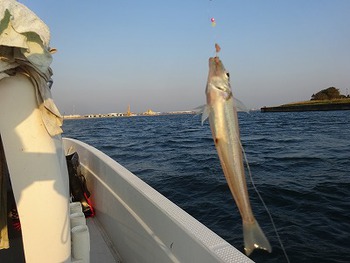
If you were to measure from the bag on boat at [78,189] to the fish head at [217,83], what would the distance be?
161 inches

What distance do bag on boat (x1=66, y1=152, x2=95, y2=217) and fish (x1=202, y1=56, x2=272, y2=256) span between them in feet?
13.4

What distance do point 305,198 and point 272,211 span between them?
1.32m

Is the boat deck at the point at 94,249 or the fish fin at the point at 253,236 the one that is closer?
the fish fin at the point at 253,236

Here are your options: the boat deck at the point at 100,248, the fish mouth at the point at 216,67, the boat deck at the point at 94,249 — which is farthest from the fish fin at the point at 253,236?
the boat deck at the point at 100,248

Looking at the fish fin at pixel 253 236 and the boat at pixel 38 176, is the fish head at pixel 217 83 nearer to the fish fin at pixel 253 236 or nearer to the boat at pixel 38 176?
the fish fin at pixel 253 236

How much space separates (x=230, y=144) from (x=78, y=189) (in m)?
4.26

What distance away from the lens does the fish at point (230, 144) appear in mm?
1428

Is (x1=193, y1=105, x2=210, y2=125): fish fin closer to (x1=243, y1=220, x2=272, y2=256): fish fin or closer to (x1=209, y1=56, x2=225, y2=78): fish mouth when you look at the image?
(x1=209, y1=56, x2=225, y2=78): fish mouth

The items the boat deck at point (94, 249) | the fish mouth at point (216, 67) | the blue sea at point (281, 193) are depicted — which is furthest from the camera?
the blue sea at point (281, 193)

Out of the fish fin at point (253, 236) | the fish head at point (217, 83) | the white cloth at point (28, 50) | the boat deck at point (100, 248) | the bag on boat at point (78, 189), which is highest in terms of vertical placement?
the white cloth at point (28, 50)

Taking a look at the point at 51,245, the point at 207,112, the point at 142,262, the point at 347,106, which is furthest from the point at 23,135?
the point at 347,106

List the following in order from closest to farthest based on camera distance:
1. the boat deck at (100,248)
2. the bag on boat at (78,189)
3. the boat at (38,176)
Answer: the boat at (38,176), the boat deck at (100,248), the bag on boat at (78,189)

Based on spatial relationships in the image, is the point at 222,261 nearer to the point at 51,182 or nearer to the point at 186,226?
the point at 186,226

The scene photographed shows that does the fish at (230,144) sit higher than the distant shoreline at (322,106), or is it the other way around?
the distant shoreline at (322,106)
